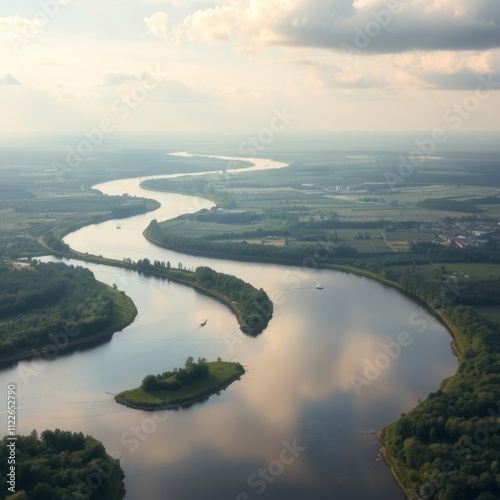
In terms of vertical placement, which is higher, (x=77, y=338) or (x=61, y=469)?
(x=61, y=469)

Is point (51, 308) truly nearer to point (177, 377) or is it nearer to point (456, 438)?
point (177, 377)

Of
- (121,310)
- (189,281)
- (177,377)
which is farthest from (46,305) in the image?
(177,377)

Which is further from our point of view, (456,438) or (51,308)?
(51,308)

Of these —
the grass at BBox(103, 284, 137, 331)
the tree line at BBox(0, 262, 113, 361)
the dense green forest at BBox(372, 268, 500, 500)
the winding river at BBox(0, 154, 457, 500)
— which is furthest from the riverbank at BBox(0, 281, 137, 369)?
the dense green forest at BBox(372, 268, 500, 500)

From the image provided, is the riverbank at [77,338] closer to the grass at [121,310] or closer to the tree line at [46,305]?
the grass at [121,310]

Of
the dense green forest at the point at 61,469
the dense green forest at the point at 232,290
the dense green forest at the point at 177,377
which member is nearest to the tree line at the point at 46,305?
the dense green forest at the point at 232,290
